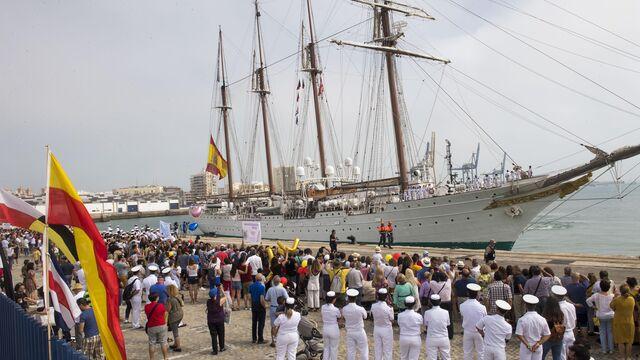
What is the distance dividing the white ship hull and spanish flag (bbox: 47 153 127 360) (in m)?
24.8

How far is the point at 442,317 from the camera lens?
704 cm

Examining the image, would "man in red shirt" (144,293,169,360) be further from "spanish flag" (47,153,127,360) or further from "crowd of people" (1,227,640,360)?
"spanish flag" (47,153,127,360)

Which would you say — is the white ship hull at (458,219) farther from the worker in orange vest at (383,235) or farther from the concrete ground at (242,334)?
the concrete ground at (242,334)

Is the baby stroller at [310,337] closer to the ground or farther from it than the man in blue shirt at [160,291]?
closer to the ground

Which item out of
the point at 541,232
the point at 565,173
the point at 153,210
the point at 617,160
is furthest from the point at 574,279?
the point at 153,210

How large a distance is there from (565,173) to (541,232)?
133ft

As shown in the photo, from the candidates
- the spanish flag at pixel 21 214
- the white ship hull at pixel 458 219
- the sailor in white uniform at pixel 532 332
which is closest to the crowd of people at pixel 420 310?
the sailor in white uniform at pixel 532 332

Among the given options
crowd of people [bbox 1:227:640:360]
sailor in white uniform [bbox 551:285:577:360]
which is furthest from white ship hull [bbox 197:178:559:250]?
sailor in white uniform [bbox 551:285:577:360]

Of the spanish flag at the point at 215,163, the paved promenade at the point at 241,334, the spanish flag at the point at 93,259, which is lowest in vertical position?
the paved promenade at the point at 241,334

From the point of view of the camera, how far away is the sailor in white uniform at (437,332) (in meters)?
7.05

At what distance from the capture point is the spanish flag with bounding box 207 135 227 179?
137ft

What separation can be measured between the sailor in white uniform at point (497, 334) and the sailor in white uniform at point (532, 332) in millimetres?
221

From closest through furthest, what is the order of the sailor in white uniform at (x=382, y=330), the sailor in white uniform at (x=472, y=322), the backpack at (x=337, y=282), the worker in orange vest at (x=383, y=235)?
the sailor in white uniform at (x=472, y=322) < the sailor in white uniform at (x=382, y=330) < the backpack at (x=337, y=282) < the worker in orange vest at (x=383, y=235)

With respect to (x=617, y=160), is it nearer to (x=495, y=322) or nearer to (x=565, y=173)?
(x=565, y=173)
